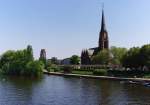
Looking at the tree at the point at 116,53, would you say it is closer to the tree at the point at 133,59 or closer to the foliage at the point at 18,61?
the foliage at the point at 18,61

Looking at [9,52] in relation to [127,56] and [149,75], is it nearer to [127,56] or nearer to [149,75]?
[127,56]

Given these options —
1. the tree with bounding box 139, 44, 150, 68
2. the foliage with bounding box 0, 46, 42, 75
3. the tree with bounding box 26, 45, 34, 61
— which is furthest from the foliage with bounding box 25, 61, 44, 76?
the tree with bounding box 139, 44, 150, 68

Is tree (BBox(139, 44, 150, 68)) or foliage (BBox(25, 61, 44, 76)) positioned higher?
tree (BBox(139, 44, 150, 68))

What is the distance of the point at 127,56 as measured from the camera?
127875 millimetres

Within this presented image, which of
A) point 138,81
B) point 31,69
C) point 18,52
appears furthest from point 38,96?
point 18,52

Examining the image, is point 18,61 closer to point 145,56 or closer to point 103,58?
point 103,58

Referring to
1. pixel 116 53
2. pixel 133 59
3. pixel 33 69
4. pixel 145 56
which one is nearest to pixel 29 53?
pixel 33 69

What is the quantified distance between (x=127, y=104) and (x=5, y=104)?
759 inches

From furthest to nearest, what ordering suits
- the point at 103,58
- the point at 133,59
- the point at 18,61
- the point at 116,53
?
the point at 103,58 < the point at 116,53 < the point at 18,61 < the point at 133,59

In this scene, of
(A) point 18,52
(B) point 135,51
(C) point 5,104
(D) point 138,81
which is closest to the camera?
(C) point 5,104

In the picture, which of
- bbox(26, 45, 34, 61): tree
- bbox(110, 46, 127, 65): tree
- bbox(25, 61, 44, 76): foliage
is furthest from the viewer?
bbox(110, 46, 127, 65): tree

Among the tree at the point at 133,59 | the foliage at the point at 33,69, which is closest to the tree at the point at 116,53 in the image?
the tree at the point at 133,59

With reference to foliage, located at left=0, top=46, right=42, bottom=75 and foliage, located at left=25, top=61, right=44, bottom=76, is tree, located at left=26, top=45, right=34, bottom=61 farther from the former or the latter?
foliage, located at left=25, top=61, right=44, bottom=76

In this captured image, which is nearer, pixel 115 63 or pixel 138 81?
pixel 138 81
